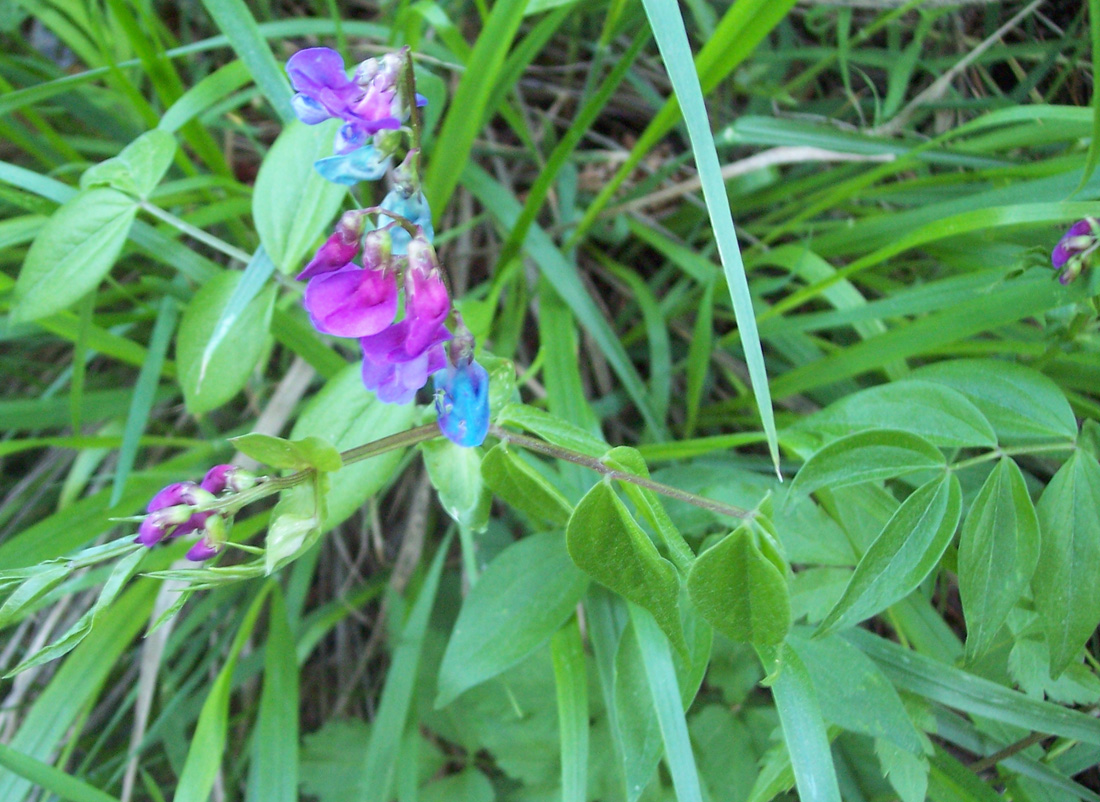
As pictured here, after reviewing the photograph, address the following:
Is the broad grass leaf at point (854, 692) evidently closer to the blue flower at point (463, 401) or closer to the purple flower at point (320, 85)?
the blue flower at point (463, 401)

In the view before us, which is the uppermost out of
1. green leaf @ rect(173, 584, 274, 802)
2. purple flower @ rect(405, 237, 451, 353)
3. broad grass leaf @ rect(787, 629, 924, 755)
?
purple flower @ rect(405, 237, 451, 353)

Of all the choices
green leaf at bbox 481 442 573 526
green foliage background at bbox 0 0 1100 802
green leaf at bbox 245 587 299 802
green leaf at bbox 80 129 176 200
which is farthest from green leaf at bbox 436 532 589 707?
green leaf at bbox 80 129 176 200

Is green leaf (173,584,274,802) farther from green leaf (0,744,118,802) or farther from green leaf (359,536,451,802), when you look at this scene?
green leaf (359,536,451,802)

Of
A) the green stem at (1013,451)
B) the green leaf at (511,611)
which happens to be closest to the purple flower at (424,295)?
the green leaf at (511,611)

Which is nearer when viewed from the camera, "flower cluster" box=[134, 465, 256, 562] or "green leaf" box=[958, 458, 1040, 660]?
"flower cluster" box=[134, 465, 256, 562]

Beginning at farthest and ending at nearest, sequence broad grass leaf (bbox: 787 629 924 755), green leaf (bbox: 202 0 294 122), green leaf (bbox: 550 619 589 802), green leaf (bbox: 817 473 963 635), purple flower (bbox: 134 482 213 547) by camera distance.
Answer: green leaf (bbox: 202 0 294 122) < green leaf (bbox: 550 619 589 802) < broad grass leaf (bbox: 787 629 924 755) < green leaf (bbox: 817 473 963 635) < purple flower (bbox: 134 482 213 547)

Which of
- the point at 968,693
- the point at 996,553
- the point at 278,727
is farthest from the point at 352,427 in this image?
the point at 968,693
